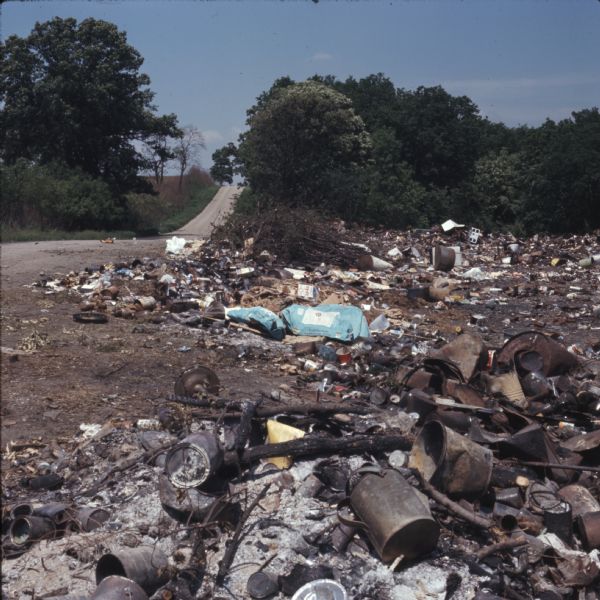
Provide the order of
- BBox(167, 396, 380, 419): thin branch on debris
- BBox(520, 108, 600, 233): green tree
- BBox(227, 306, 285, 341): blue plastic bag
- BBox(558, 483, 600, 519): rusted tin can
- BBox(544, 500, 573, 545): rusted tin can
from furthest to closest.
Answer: BBox(520, 108, 600, 233): green tree → BBox(227, 306, 285, 341): blue plastic bag → BBox(167, 396, 380, 419): thin branch on debris → BBox(558, 483, 600, 519): rusted tin can → BBox(544, 500, 573, 545): rusted tin can

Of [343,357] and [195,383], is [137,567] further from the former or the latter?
[343,357]

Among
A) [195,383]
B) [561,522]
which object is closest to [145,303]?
[195,383]

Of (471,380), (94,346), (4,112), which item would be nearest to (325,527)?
(471,380)

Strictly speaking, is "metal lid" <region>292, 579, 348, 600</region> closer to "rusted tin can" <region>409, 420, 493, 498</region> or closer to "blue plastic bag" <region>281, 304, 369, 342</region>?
"rusted tin can" <region>409, 420, 493, 498</region>

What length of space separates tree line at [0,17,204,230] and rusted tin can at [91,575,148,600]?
19.1m

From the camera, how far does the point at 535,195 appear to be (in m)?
21.7

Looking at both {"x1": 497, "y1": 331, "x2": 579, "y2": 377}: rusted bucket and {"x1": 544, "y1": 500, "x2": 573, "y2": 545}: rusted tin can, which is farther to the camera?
{"x1": 497, "y1": 331, "x2": 579, "y2": 377}: rusted bucket

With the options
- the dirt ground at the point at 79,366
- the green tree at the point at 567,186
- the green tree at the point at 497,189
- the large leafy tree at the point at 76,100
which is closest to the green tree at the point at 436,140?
the green tree at the point at 497,189

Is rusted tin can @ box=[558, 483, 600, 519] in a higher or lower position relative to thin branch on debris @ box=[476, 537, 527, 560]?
higher

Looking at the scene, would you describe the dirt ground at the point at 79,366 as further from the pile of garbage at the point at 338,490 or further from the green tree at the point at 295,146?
the green tree at the point at 295,146

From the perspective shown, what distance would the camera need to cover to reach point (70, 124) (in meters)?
22.4

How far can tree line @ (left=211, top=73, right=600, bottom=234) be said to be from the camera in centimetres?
2081

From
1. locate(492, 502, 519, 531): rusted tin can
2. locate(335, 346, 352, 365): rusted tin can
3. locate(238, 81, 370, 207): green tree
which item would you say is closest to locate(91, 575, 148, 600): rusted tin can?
locate(492, 502, 519, 531): rusted tin can

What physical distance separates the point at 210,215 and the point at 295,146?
16.8 meters
